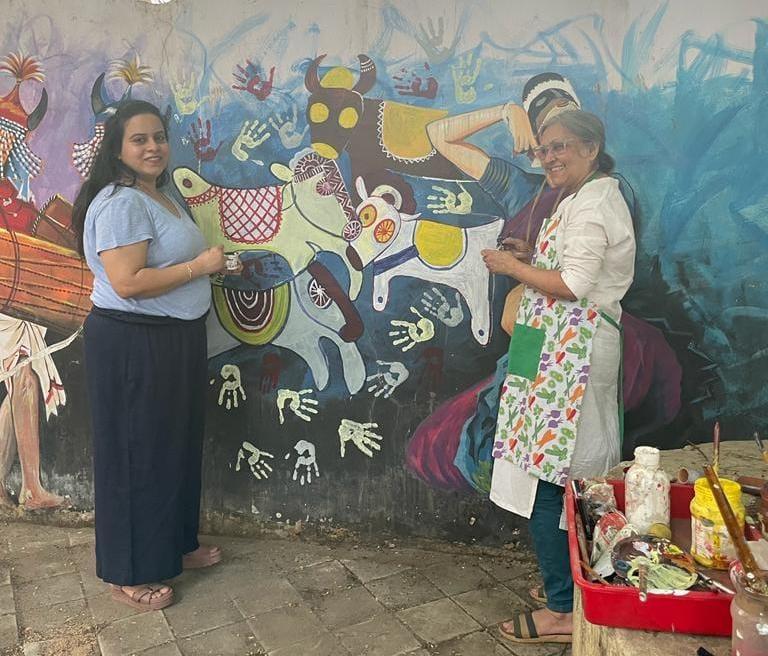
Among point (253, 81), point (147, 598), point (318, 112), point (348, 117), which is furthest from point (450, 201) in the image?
point (147, 598)

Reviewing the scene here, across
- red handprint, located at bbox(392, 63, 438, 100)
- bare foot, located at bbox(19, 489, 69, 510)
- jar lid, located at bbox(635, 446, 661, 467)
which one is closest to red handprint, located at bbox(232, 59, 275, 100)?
red handprint, located at bbox(392, 63, 438, 100)

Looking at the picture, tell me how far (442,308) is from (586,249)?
0.97 meters

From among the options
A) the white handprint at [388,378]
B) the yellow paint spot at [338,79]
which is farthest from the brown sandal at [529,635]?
the yellow paint spot at [338,79]

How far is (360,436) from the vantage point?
3449 millimetres

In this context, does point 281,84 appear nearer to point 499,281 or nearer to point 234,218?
point 234,218

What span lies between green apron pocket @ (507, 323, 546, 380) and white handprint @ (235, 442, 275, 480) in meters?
1.42

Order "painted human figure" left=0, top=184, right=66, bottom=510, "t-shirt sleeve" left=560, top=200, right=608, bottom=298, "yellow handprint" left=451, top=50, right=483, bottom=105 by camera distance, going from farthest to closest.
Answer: "painted human figure" left=0, top=184, right=66, bottom=510 < "yellow handprint" left=451, top=50, right=483, bottom=105 < "t-shirt sleeve" left=560, top=200, right=608, bottom=298

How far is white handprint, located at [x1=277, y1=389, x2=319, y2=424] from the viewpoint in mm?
3477

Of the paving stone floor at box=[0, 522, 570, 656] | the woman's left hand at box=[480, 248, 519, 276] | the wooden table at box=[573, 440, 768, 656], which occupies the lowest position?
the paving stone floor at box=[0, 522, 570, 656]

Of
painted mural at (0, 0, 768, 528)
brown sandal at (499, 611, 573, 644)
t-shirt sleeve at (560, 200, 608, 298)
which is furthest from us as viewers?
painted mural at (0, 0, 768, 528)

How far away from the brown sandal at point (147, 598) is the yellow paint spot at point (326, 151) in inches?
77.3

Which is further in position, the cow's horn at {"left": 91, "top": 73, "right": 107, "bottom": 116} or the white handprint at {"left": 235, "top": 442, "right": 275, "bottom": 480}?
the white handprint at {"left": 235, "top": 442, "right": 275, "bottom": 480}

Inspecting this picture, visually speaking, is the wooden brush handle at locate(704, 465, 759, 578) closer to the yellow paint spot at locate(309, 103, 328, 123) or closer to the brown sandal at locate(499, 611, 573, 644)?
the brown sandal at locate(499, 611, 573, 644)

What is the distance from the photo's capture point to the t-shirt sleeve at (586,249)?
2.43m
